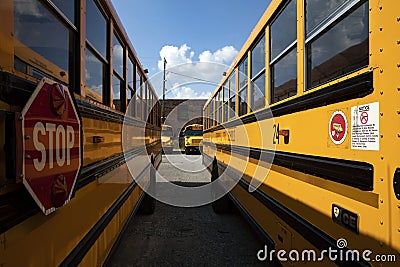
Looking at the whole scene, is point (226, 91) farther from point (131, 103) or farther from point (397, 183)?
point (397, 183)

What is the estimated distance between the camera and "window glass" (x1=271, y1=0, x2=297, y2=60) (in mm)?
2123

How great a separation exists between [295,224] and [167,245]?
6.56 ft

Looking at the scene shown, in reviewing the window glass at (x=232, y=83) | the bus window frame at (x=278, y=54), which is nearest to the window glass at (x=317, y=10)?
the bus window frame at (x=278, y=54)

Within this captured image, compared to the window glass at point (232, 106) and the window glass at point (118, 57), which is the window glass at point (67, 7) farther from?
the window glass at point (232, 106)

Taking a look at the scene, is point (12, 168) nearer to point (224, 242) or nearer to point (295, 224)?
point (295, 224)

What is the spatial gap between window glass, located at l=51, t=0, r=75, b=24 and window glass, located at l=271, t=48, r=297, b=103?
4.73 feet

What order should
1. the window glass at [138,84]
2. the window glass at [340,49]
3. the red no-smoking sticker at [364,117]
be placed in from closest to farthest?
the red no-smoking sticker at [364,117], the window glass at [340,49], the window glass at [138,84]

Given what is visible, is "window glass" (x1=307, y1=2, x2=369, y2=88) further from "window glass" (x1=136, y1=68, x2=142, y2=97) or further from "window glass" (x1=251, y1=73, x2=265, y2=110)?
"window glass" (x1=136, y1=68, x2=142, y2=97)

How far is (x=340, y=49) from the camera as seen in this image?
1.61m

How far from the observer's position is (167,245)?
3.54m

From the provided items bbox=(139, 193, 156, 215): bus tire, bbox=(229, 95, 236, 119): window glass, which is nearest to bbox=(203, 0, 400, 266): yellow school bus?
bbox=(229, 95, 236, 119): window glass

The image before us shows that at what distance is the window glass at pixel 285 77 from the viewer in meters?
2.14

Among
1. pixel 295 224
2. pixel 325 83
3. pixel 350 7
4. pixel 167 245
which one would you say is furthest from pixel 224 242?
pixel 350 7

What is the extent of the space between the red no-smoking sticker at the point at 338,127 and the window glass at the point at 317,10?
0.59m
